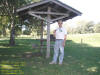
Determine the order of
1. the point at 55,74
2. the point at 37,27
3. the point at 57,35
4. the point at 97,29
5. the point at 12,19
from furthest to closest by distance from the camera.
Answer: the point at 97,29
the point at 37,27
the point at 12,19
the point at 57,35
the point at 55,74

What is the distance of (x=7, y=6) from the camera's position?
54.5 ft

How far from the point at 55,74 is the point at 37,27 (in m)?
13.2

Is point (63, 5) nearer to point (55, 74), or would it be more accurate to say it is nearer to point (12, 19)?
point (55, 74)

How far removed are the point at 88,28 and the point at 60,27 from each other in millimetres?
83933

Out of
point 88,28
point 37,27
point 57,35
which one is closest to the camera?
point 57,35

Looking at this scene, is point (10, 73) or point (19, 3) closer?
point (10, 73)

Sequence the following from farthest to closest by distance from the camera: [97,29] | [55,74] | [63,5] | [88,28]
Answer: [88,28] → [97,29] → [63,5] → [55,74]

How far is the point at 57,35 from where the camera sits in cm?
666

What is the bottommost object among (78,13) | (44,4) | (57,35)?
(57,35)

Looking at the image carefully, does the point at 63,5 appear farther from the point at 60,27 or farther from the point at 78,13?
the point at 60,27

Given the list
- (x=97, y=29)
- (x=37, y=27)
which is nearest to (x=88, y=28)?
(x=97, y=29)

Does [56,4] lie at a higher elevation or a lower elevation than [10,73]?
higher

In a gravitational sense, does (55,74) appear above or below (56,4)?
below

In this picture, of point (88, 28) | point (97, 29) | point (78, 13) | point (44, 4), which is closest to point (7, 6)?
point (44, 4)
